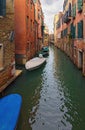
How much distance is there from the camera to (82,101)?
12.2 m

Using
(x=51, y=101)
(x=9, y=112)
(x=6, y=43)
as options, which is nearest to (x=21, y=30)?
(x=6, y=43)

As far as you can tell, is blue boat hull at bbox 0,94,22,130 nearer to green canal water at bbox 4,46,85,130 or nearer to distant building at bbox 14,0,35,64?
green canal water at bbox 4,46,85,130

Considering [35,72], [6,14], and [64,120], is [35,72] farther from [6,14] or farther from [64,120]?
[64,120]

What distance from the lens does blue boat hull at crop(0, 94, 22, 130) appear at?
707 cm

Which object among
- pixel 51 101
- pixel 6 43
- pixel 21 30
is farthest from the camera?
pixel 21 30

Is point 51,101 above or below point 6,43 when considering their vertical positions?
below

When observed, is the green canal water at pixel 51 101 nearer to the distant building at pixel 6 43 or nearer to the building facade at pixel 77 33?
the distant building at pixel 6 43

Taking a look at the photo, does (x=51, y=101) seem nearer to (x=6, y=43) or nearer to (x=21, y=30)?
(x=6, y=43)

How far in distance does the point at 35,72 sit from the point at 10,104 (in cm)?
1195

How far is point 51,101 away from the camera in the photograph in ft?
40.2

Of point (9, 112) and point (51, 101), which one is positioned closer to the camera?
point (9, 112)

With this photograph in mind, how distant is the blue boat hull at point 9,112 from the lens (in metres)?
7.07

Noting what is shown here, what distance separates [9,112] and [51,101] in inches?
182

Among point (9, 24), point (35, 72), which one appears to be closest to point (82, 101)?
point (9, 24)
